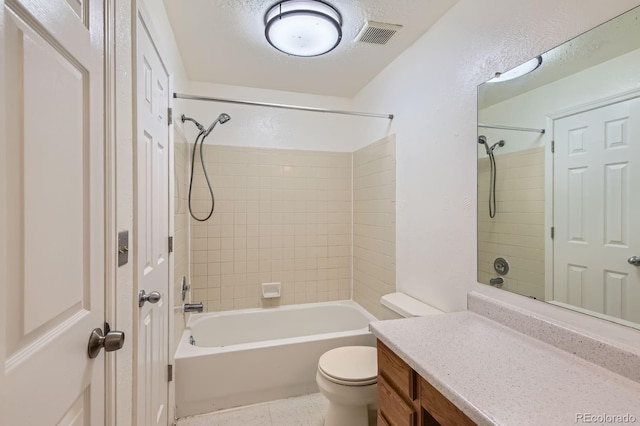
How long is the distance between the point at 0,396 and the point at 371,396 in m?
1.47

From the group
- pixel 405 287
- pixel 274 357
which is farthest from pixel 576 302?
pixel 274 357

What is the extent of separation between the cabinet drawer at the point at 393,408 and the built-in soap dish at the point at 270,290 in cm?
164

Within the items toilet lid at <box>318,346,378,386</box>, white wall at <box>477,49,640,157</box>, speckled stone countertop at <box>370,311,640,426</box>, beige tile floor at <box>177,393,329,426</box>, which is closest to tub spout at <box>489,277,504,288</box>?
speckled stone countertop at <box>370,311,640,426</box>

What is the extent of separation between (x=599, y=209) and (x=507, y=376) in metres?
0.64

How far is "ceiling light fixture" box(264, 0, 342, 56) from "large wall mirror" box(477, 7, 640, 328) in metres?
0.88

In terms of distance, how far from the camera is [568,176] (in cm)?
109

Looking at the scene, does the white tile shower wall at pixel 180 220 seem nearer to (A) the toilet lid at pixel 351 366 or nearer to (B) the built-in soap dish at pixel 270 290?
(B) the built-in soap dish at pixel 270 290

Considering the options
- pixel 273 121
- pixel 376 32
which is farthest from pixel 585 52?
pixel 273 121

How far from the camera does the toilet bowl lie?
1.52 meters

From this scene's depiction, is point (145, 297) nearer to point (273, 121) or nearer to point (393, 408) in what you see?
point (393, 408)

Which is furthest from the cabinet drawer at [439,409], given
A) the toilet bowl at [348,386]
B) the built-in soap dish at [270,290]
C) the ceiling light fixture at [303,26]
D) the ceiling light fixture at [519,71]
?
the built-in soap dish at [270,290]

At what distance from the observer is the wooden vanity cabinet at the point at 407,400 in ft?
2.90

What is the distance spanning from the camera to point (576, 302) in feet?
3.48

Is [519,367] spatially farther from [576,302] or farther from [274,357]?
[274,357]
